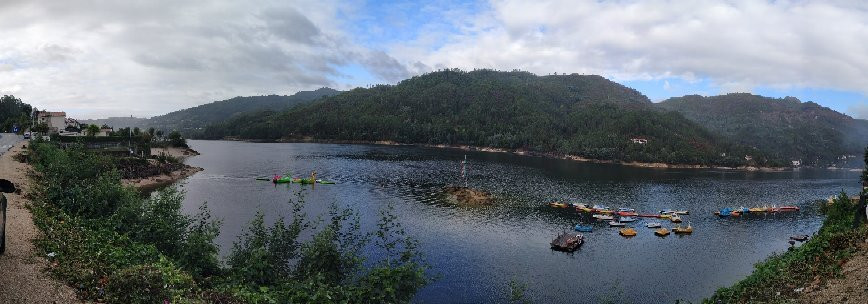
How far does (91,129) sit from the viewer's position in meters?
97.1

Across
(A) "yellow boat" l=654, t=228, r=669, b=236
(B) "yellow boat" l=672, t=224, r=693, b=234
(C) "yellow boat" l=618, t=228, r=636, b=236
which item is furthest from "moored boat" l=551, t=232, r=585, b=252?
(B) "yellow boat" l=672, t=224, r=693, b=234

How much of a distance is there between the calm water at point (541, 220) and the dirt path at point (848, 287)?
12.9 meters

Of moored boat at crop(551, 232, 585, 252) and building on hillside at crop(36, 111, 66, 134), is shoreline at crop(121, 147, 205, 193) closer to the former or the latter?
building on hillside at crop(36, 111, 66, 134)

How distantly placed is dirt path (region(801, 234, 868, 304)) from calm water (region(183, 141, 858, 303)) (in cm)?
1288

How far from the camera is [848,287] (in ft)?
76.3

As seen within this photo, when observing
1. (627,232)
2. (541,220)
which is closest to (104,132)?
(541,220)

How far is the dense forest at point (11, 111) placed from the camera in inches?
4178

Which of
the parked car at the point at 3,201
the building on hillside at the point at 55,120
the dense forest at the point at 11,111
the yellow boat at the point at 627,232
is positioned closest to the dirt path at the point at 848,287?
the yellow boat at the point at 627,232

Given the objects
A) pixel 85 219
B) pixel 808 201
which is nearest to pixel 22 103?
pixel 85 219

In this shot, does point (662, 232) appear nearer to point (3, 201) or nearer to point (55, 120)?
point (3, 201)

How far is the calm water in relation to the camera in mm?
40000

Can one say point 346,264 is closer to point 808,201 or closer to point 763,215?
point 763,215

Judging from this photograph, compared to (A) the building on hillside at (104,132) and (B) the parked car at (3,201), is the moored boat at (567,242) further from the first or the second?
(A) the building on hillside at (104,132)

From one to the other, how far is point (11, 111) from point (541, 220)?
13417 centimetres
